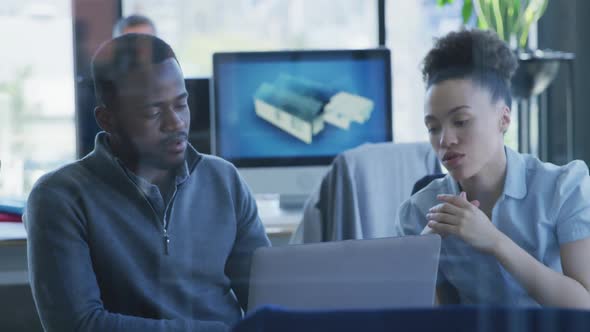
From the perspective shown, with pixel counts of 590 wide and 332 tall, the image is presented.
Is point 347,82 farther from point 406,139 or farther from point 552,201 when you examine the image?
point 552,201

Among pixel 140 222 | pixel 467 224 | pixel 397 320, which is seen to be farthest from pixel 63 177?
pixel 397 320

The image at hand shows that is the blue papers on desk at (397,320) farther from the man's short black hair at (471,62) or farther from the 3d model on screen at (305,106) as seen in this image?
the 3d model on screen at (305,106)

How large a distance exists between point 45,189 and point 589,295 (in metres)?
0.60

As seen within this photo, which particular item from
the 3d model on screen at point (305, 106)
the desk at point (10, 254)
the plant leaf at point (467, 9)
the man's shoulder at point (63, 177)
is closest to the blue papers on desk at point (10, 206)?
the desk at point (10, 254)

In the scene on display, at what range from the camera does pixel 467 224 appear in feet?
2.68

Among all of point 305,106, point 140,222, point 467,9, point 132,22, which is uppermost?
point 467,9

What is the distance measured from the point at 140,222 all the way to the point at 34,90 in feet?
1.17

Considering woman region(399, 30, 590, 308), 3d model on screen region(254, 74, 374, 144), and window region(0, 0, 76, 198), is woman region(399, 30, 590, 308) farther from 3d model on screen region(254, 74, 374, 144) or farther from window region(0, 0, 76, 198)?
3d model on screen region(254, 74, 374, 144)

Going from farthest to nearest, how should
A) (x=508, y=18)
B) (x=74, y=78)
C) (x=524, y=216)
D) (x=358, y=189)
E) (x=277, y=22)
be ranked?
(x=277, y=22)
(x=508, y=18)
(x=358, y=189)
(x=74, y=78)
(x=524, y=216)

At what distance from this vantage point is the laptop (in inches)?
24.9

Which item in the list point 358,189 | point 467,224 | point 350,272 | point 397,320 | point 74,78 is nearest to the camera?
point 397,320

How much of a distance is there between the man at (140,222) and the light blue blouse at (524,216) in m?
0.23

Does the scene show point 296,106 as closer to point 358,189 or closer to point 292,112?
point 292,112

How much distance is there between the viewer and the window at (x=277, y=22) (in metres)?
1.75
